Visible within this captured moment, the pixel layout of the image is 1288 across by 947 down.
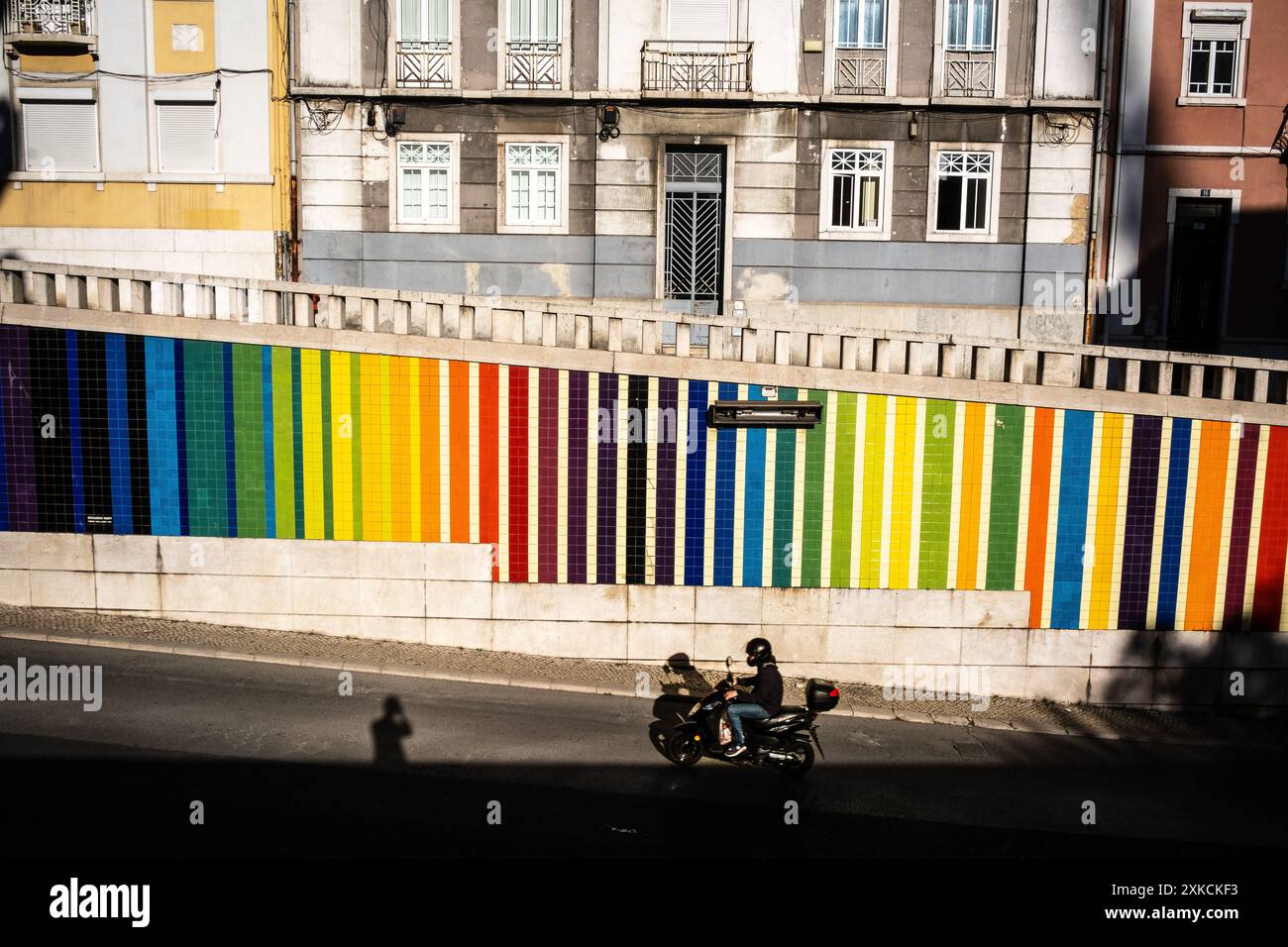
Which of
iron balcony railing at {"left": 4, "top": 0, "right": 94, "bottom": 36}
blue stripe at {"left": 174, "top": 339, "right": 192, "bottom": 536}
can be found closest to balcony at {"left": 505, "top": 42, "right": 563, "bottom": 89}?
iron balcony railing at {"left": 4, "top": 0, "right": 94, "bottom": 36}

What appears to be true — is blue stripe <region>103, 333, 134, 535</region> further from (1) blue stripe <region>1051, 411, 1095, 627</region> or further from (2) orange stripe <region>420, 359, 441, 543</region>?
(1) blue stripe <region>1051, 411, 1095, 627</region>

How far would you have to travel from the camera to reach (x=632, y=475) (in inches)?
581

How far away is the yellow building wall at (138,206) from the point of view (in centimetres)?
2233

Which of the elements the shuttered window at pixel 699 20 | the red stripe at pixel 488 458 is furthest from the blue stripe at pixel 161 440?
the shuttered window at pixel 699 20

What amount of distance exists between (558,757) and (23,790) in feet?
18.3

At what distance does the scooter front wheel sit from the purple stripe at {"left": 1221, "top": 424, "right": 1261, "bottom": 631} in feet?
A: 28.2

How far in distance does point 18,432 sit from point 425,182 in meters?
10.2

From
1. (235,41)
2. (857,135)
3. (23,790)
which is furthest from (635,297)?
(23,790)

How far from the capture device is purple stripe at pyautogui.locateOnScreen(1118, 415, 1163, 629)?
14625mm

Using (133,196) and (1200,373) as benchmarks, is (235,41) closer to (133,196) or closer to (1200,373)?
(133,196)

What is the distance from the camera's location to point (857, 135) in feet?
70.8

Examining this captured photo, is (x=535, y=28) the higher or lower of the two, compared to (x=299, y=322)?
higher

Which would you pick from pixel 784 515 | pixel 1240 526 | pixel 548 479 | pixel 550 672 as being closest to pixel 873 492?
pixel 784 515

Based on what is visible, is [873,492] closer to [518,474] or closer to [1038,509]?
[1038,509]
